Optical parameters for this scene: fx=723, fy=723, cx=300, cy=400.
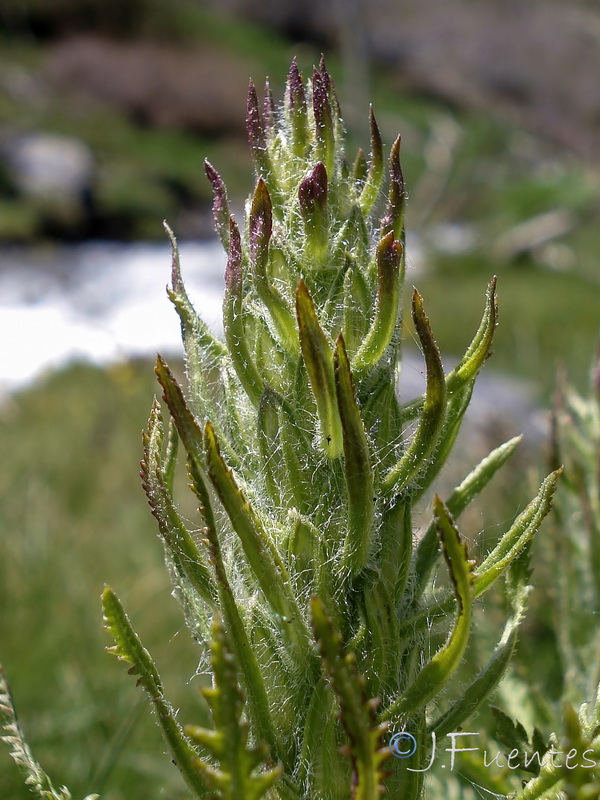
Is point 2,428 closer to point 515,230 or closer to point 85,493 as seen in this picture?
point 85,493

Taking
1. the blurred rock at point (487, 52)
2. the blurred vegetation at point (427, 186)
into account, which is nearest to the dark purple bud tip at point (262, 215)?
the blurred vegetation at point (427, 186)

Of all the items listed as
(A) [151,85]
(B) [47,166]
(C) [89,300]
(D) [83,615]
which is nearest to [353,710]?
(D) [83,615]

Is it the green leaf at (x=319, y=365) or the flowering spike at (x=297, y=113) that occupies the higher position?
the flowering spike at (x=297, y=113)

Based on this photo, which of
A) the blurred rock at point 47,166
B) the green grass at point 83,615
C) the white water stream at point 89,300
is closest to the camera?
the green grass at point 83,615

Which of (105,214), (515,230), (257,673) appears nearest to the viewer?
(257,673)

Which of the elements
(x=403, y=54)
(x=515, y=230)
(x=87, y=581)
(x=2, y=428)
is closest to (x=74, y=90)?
(x=403, y=54)

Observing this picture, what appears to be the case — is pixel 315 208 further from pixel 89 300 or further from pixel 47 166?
pixel 47 166

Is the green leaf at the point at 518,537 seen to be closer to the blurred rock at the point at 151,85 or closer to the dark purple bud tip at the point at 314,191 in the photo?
the dark purple bud tip at the point at 314,191
